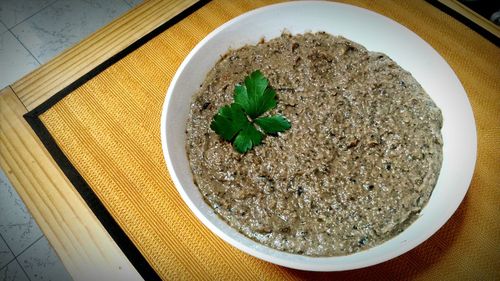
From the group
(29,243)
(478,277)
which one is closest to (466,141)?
(478,277)

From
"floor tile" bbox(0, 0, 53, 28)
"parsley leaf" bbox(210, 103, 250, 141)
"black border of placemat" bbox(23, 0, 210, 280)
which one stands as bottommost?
"floor tile" bbox(0, 0, 53, 28)

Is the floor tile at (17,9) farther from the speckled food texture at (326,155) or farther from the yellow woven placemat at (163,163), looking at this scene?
the speckled food texture at (326,155)

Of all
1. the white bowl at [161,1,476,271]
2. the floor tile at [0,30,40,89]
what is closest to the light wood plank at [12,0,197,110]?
the white bowl at [161,1,476,271]

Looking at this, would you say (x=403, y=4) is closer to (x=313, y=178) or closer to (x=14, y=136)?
(x=313, y=178)

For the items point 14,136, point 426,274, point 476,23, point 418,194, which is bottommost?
point 14,136

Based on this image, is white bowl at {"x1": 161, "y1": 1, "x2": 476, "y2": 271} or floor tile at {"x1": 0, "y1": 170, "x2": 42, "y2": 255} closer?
white bowl at {"x1": 161, "y1": 1, "x2": 476, "y2": 271}

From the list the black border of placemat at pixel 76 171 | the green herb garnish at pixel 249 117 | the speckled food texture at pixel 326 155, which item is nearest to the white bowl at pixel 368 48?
the speckled food texture at pixel 326 155

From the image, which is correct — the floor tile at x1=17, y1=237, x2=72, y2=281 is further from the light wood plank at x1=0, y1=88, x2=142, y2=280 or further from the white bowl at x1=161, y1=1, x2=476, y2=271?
the white bowl at x1=161, y1=1, x2=476, y2=271

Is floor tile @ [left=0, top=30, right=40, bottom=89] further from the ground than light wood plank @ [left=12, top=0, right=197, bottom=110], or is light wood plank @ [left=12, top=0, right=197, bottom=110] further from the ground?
light wood plank @ [left=12, top=0, right=197, bottom=110]
